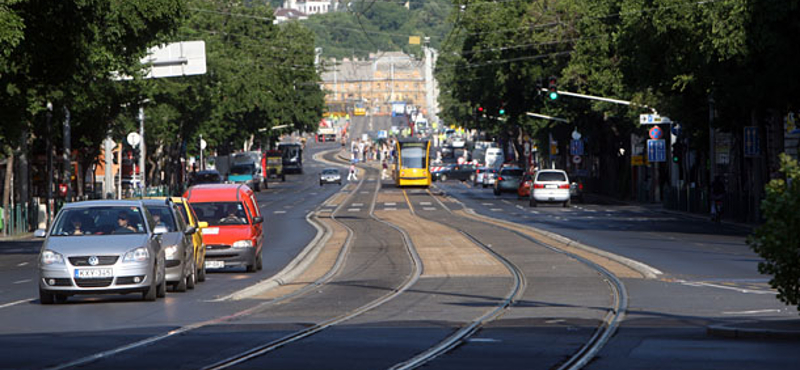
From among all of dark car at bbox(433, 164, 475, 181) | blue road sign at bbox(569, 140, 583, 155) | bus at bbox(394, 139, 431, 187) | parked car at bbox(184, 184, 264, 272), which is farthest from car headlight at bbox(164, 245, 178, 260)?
dark car at bbox(433, 164, 475, 181)

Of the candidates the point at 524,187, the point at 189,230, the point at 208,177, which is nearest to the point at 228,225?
the point at 189,230

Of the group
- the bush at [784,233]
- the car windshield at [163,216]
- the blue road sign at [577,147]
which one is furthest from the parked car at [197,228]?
the blue road sign at [577,147]

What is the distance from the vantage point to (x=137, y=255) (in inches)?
787

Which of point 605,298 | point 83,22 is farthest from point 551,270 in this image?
point 83,22

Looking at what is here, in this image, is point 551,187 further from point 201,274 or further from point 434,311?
point 434,311

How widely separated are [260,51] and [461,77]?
25.5m

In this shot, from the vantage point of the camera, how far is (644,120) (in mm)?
61688

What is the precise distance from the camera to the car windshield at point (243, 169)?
3910 inches

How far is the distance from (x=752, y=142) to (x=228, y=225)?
81.6 feet

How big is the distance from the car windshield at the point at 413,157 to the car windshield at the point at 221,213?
61576 millimetres

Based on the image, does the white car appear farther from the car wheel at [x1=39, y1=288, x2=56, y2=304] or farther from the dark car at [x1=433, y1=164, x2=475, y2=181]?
the dark car at [x1=433, y1=164, x2=475, y2=181]

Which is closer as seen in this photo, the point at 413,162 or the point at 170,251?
the point at 170,251

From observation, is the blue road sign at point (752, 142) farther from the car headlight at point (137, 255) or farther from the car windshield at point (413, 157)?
the car windshield at point (413, 157)

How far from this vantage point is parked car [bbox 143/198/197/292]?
21938mm
